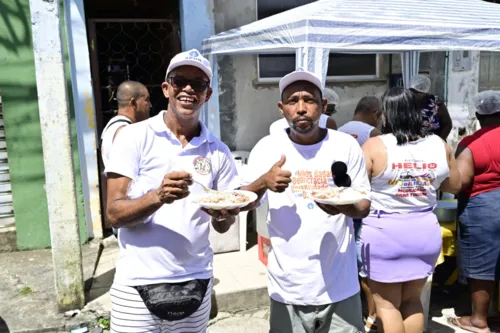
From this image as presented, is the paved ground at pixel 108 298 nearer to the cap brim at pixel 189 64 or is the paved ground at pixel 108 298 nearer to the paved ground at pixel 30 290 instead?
the paved ground at pixel 30 290

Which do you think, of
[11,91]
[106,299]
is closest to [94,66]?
[11,91]

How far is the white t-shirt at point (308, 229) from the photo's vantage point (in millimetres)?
2129

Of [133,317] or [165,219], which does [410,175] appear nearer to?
[165,219]

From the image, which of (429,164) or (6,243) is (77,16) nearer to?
(6,243)

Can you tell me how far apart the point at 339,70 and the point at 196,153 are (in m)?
5.14

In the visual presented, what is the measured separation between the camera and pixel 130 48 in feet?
20.0

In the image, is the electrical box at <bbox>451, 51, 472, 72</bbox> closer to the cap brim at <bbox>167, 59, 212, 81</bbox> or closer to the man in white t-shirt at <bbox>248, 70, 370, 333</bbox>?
the man in white t-shirt at <bbox>248, 70, 370, 333</bbox>

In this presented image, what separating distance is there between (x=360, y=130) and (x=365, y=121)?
270mm

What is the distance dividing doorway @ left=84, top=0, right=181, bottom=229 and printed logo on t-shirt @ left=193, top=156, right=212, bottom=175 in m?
4.05

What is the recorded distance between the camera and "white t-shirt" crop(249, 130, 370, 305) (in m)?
2.13

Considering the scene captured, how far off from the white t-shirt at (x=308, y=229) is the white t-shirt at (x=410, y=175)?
25.0 inches

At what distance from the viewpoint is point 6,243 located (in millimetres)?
5492

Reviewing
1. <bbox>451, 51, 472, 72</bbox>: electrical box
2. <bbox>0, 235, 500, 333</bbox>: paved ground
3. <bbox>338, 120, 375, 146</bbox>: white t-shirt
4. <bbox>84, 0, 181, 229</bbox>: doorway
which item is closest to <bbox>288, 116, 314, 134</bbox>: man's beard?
<bbox>338, 120, 375, 146</bbox>: white t-shirt

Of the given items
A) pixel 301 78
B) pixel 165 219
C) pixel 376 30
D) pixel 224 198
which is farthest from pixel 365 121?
pixel 165 219
